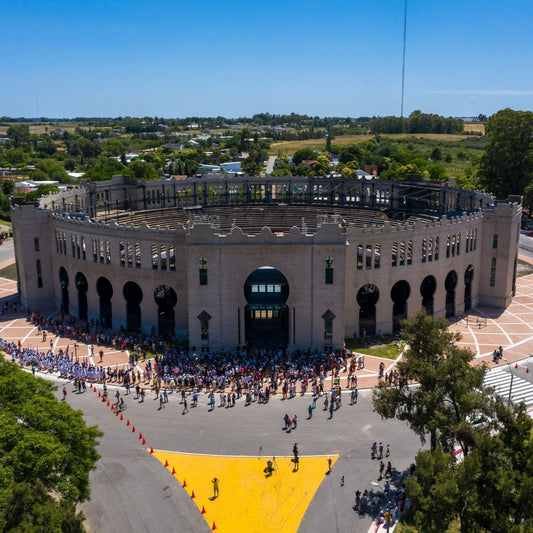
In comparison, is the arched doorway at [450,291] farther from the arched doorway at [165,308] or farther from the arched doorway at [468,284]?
the arched doorway at [165,308]

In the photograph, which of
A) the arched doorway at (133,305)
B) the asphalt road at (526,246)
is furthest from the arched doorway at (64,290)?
the asphalt road at (526,246)

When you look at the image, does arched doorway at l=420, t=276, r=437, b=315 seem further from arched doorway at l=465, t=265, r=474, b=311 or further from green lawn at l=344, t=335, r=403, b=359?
arched doorway at l=465, t=265, r=474, b=311

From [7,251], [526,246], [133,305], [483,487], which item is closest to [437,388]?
[483,487]

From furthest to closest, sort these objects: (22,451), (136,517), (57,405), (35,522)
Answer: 1. (136,517)
2. (57,405)
3. (22,451)
4. (35,522)

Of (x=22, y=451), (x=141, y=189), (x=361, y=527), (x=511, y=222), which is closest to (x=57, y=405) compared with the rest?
(x=22, y=451)

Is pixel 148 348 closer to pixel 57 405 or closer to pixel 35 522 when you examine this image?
pixel 57 405

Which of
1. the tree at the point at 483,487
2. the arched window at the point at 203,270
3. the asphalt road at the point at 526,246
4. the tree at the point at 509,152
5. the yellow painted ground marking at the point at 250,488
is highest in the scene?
the tree at the point at 509,152
